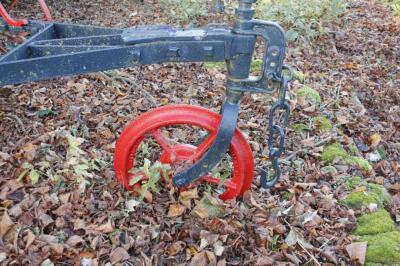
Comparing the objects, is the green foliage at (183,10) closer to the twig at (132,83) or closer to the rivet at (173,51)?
the twig at (132,83)

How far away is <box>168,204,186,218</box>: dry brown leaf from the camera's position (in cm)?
281

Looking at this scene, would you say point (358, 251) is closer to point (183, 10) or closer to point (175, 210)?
point (175, 210)

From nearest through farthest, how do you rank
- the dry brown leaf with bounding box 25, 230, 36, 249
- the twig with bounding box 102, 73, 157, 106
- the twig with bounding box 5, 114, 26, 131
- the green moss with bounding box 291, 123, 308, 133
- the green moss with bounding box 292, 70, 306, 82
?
the dry brown leaf with bounding box 25, 230, 36, 249 → the twig with bounding box 5, 114, 26, 131 → the green moss with bounding box 291, 123, 308, 133 → the twig with bounding box 102, 73, 157, 106 → the green moss with bounding box 292, 70, 306, 82

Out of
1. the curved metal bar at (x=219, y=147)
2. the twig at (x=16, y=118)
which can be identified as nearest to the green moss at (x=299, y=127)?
the curved metal bar at (x=219, y=147)

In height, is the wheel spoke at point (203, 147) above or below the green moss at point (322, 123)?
above

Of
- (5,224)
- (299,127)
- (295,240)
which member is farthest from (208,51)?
(299,127)

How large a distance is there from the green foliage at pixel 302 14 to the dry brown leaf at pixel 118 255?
14.0 feet

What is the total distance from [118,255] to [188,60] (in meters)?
1.22

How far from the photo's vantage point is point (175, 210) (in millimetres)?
2830

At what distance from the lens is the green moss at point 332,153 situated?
3.53m

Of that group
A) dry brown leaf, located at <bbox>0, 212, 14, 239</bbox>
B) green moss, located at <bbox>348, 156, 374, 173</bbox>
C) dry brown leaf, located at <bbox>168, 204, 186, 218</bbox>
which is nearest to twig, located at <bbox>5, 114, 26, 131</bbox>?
dry brown leaf, located at <bbox>0, 212, 14, 239</bbox>

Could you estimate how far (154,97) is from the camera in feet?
13.9

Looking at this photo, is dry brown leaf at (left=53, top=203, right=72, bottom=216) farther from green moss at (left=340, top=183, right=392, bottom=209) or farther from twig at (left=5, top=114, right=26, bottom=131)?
green moss at (left=340, top=183, right=392, bottom=209)

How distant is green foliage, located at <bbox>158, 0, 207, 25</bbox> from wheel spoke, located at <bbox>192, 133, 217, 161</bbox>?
3.93m
